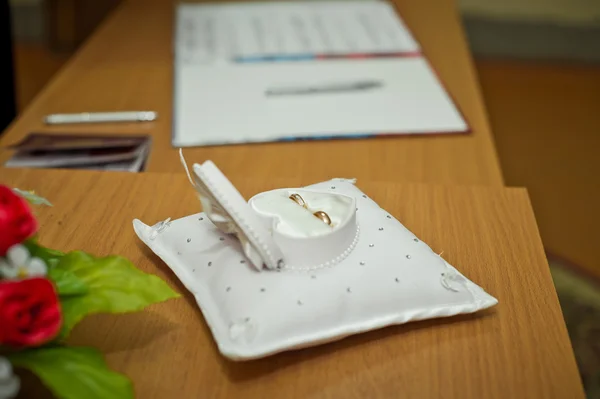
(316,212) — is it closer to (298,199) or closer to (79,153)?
(298,199)

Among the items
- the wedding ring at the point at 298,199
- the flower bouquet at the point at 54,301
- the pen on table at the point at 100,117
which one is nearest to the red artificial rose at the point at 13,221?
the flower bouquet at the point at 54,301

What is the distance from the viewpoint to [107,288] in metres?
0.45

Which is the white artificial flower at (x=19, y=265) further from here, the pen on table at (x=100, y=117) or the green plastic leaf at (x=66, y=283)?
the pen on table at (x=100, y=117)

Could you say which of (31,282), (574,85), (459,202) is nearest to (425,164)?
(459,202)

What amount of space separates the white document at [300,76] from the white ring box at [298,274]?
15.1 inches

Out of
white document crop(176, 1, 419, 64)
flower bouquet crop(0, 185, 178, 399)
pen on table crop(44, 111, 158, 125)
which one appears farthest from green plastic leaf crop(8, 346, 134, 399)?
white document crop(176, 1, 419, 64)

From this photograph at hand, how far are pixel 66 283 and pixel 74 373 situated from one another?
0.06 meters

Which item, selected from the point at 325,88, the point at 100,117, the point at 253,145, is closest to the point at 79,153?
the point at 100,117

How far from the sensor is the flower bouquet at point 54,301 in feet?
1.29

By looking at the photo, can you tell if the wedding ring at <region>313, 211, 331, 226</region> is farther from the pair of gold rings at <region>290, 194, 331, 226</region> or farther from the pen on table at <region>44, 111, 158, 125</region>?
the pen on table at <region>44, 111, 158, 125</region>

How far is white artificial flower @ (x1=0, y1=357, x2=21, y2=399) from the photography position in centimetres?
38

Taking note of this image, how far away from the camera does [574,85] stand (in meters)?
2.38

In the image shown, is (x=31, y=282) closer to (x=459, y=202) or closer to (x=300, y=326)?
(x=300, y=326)

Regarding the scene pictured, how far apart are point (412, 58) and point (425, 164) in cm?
39
